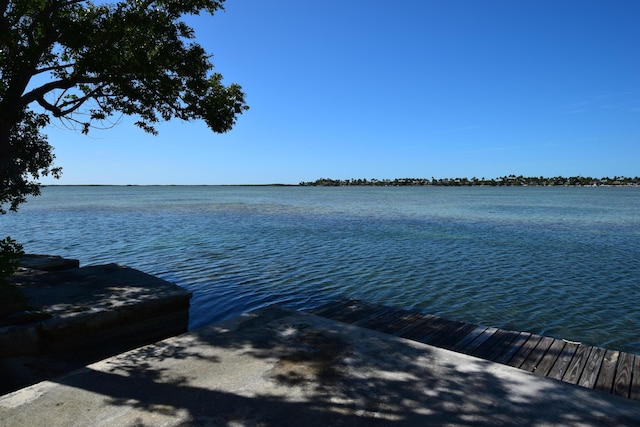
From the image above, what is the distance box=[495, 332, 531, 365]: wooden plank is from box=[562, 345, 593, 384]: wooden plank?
3.22ft

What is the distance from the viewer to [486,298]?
1391 cm

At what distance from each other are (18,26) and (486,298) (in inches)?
743

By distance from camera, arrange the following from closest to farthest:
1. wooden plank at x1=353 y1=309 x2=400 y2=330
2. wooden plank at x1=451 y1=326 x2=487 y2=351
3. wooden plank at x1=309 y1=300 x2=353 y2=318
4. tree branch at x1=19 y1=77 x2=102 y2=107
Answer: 1. wooden plank at x1=451 y1=326 x2=487 y2=351
2. wooden plank at x1=353 y1=309 x2=400 y2=330
3. wooden plank at x1=309 y1=300 x2=353 y2=318
4. tree branch at x1=19 y1=77 x2=102 y2=107

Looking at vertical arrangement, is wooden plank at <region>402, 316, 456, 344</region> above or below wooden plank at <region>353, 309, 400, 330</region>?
below

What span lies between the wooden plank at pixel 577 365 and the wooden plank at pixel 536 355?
1.68 feet

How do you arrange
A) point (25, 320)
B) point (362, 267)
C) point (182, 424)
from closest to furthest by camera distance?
point (182, 424), point (25, 320), point (362, 267)

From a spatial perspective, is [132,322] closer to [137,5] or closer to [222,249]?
[137,5]

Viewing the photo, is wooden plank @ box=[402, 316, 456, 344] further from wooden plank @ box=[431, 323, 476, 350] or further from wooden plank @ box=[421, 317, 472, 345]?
wooden plank @ box=[431, 323, 476, 350]

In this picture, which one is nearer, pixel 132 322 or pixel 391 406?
pixel 391 406

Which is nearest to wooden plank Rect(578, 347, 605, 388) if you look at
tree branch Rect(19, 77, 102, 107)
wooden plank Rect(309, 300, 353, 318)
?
wooden plank Rect(309, 300, 353, 318)

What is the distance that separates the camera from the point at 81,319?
827 cm

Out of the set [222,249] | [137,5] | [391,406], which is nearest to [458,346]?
[391,406]

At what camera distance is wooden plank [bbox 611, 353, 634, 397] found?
610 centimetres

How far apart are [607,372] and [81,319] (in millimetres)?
11106
